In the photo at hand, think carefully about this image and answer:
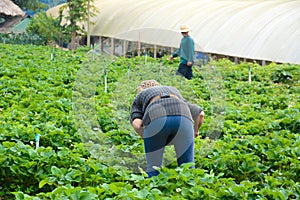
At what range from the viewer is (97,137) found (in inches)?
270

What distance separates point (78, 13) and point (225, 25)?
10.6 meters

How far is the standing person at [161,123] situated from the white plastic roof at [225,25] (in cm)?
704

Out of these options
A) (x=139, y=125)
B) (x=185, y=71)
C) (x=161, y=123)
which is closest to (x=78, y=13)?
(x=185, y=71)

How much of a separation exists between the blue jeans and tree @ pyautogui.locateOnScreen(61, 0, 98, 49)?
22535 mm

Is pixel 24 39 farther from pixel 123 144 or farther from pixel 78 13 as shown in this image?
pixel 123 144

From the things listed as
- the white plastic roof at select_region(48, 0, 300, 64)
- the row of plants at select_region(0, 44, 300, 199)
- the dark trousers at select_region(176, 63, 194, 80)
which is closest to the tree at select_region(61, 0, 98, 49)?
the white plastic roof at select_region(48, 0, 300, 64)

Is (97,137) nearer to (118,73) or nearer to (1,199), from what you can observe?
(1,199)

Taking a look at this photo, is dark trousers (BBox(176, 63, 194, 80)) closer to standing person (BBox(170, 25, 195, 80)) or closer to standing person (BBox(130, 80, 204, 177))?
standing person (BBox(170, 25, 195, 80))

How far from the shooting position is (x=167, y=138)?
18.2ft

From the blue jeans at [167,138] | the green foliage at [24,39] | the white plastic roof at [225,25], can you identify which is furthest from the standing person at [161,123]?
the green foliage at [24,39]

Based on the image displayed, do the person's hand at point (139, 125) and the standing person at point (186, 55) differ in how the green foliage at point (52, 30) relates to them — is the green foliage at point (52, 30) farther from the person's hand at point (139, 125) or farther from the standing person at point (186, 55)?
the person's hand at point (139, 125)

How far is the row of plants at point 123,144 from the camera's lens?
489cm

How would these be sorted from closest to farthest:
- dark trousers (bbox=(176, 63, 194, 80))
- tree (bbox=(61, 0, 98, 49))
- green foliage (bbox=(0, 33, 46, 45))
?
dark trousers (bbox=(176, 63, 194, 80)) → tree (bbox=(61, 0, 98, 49)) → green foliage (bbox=(0, 33, 46, 45))

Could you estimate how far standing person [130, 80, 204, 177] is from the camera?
5.41 m
